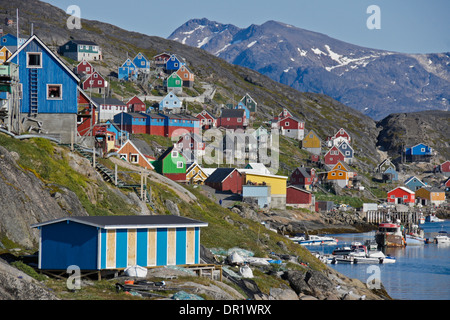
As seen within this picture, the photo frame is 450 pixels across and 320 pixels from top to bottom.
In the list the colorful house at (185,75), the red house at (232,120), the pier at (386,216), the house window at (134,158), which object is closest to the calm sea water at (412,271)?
the pier at (386,216)

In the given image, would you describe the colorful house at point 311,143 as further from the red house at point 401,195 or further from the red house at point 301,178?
the red house at point 301,178

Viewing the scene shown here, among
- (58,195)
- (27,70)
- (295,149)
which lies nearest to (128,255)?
(58,195)

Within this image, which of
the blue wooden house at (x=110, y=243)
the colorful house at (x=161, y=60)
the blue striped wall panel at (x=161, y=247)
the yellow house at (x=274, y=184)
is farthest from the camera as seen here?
the colorful house at (x=161, y=60)

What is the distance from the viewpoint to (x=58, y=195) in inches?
1539

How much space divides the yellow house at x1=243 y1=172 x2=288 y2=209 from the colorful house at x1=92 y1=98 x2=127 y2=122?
3239cm

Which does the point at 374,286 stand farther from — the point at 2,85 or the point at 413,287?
the point at 2,85

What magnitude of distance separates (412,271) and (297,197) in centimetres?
4165

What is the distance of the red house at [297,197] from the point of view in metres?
107

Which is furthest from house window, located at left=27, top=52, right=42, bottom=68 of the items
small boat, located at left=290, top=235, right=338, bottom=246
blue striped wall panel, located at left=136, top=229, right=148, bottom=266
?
small boat, located at left=290, top=235, right=338, bottom=246

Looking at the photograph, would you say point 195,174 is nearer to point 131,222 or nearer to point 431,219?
point 431,219

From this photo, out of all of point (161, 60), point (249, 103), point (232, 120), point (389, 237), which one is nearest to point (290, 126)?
point (249, 103)

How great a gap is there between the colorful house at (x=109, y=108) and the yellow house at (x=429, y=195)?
63501 millimetres

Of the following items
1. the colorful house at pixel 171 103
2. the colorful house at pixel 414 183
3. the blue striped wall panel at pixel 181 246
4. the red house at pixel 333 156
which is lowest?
the colorful house at pixel 414 183

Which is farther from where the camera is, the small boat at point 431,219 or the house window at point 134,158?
the small boat at point 431,219
